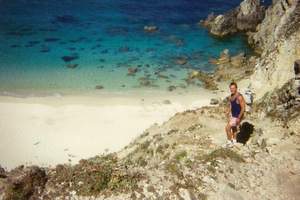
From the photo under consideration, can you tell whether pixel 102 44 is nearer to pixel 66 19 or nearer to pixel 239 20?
pixel 66 19

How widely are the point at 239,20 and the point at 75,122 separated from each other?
35.6m

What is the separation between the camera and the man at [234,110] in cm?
1831

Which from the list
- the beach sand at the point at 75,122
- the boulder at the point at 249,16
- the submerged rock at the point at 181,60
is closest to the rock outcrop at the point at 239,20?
the boulder at the point at 249,16

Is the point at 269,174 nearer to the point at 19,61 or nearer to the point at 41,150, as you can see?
the point at 41,150

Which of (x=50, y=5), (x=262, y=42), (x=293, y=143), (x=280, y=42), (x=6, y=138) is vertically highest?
(x=50, y=5)

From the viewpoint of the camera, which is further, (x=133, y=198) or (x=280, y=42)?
(x=280, y=42)

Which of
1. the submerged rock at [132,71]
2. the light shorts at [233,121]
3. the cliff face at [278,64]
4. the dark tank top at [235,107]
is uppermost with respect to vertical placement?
the submerged rock at [132,71]

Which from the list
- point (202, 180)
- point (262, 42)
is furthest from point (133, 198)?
point (262, 42)

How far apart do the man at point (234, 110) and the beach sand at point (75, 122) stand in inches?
417

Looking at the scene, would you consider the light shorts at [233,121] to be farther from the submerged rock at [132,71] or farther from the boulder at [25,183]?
the submerged rock at [132,71]

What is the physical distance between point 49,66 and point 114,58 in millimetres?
7760

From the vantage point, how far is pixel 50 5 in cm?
6219

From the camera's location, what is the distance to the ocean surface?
128ft

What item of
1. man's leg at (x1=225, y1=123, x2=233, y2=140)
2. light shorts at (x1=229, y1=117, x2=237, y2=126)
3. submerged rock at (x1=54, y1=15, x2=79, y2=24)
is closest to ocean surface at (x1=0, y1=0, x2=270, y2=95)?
submerged rock at (x1=54, y1=15, x2=79, y2=24)
